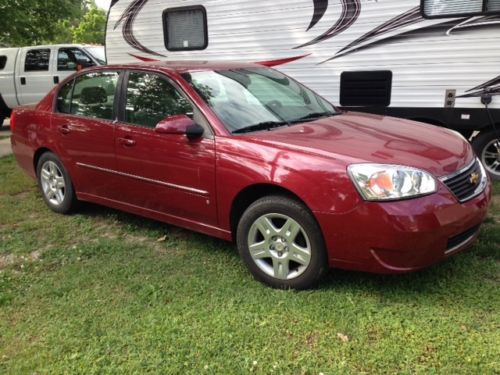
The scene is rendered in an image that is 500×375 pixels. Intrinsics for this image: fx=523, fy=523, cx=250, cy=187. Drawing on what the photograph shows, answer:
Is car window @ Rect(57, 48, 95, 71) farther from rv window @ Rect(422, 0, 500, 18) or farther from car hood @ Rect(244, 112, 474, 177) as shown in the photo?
car hood @ Rect(244, 112, 474, 177)

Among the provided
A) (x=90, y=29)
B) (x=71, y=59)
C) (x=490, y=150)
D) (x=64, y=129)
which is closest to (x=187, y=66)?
(x=64, y=129)

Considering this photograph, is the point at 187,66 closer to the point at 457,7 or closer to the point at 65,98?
the point at 65,98

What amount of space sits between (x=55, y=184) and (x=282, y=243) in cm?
290

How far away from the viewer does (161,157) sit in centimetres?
406

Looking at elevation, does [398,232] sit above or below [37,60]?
below

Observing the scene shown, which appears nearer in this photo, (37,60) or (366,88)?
(366,88)

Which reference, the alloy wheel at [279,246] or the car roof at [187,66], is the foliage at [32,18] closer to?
the car roof at [187,66]

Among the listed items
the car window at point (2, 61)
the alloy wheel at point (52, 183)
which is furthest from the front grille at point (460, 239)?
the car window at point (2, 61)

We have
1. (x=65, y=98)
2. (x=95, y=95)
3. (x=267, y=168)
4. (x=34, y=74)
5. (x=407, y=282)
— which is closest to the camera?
(x=267, y=168)

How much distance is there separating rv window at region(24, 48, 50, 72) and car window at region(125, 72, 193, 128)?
27.3 feet

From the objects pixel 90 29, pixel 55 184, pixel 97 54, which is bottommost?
pixel 55 184

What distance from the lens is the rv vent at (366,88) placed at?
6301 millimetres

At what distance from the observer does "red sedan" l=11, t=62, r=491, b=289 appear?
314 centimetres

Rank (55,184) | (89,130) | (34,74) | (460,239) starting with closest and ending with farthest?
(460,239), (89,130), (55,184), (34,74)
